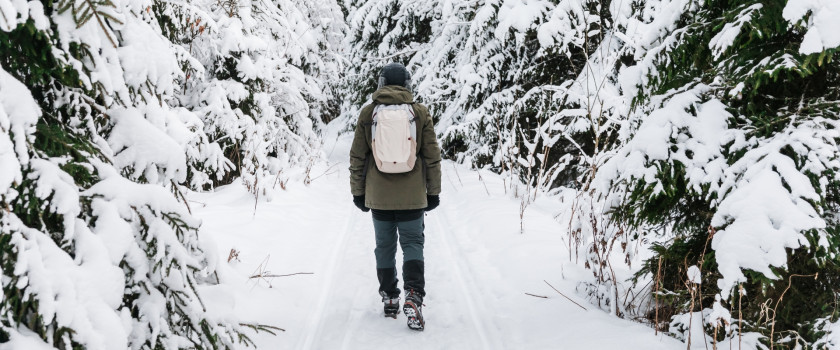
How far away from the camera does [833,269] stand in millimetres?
2578

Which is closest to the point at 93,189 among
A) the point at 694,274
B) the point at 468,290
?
the point at 694,274

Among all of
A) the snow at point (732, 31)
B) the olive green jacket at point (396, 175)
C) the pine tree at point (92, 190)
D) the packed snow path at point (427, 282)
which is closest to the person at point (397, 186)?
the olive green jacket at point (396, 175)

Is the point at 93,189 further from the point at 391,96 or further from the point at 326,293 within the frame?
the point at 326,293

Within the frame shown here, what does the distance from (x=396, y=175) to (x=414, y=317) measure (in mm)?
1139

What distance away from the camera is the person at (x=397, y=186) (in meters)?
3.80

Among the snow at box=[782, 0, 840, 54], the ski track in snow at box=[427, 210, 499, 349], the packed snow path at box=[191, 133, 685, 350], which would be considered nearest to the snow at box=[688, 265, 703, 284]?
the packed snow path at box=[191, 133, 685, 350]

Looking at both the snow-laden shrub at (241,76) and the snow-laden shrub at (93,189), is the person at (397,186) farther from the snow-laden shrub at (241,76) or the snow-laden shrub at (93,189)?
the snow-laden shrub at (241,76)

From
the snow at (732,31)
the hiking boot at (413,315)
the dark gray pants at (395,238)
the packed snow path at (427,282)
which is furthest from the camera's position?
the dark gray pants at (395,238)

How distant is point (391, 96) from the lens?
3773 mm

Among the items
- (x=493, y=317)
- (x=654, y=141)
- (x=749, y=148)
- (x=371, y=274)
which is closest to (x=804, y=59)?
(x=749, y=148)

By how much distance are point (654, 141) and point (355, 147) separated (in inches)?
87.6

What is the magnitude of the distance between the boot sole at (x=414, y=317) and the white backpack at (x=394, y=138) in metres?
1.08

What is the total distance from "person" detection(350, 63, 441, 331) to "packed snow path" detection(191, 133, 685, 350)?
34cm

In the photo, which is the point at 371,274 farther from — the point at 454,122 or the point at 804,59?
the point at 454,122
